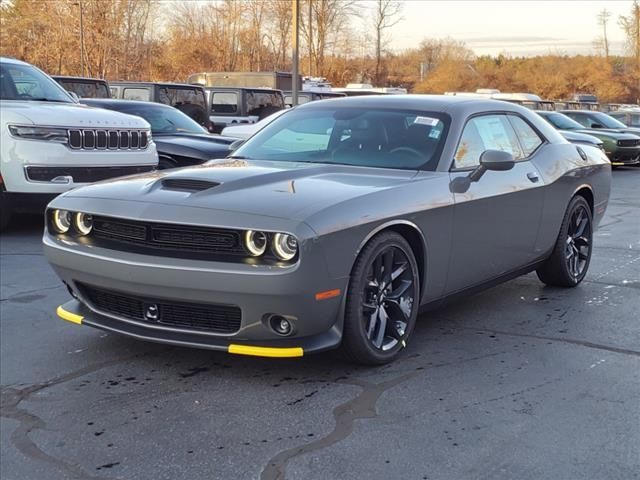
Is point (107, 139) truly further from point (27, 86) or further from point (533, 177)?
point (533, 177)

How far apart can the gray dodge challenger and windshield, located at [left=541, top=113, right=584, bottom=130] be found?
1423cm

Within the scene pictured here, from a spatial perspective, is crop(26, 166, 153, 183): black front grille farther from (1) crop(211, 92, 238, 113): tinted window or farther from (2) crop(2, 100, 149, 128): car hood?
(1) crop(211, 92, 238, 113): tinted window

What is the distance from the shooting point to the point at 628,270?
6.79m

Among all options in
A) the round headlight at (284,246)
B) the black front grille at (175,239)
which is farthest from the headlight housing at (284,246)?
the black front grille at (175,239)

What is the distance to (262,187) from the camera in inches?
159

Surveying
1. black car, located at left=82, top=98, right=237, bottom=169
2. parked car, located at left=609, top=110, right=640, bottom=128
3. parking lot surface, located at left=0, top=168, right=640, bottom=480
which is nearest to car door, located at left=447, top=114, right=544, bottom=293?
parking lot surface, located at left=0, top=168, right=640, bottom=480

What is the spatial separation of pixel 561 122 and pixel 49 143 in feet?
46.7

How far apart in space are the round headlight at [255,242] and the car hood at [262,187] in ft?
0.33

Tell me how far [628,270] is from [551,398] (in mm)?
3456

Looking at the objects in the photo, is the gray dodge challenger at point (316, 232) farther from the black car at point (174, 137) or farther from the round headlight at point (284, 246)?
the black car at point (174, 137)

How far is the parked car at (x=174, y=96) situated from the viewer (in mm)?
16391

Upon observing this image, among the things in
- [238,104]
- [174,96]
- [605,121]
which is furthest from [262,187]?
[605,121]

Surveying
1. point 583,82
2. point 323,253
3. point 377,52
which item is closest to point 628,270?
point 323,253

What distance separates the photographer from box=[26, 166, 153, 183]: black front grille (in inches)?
302
